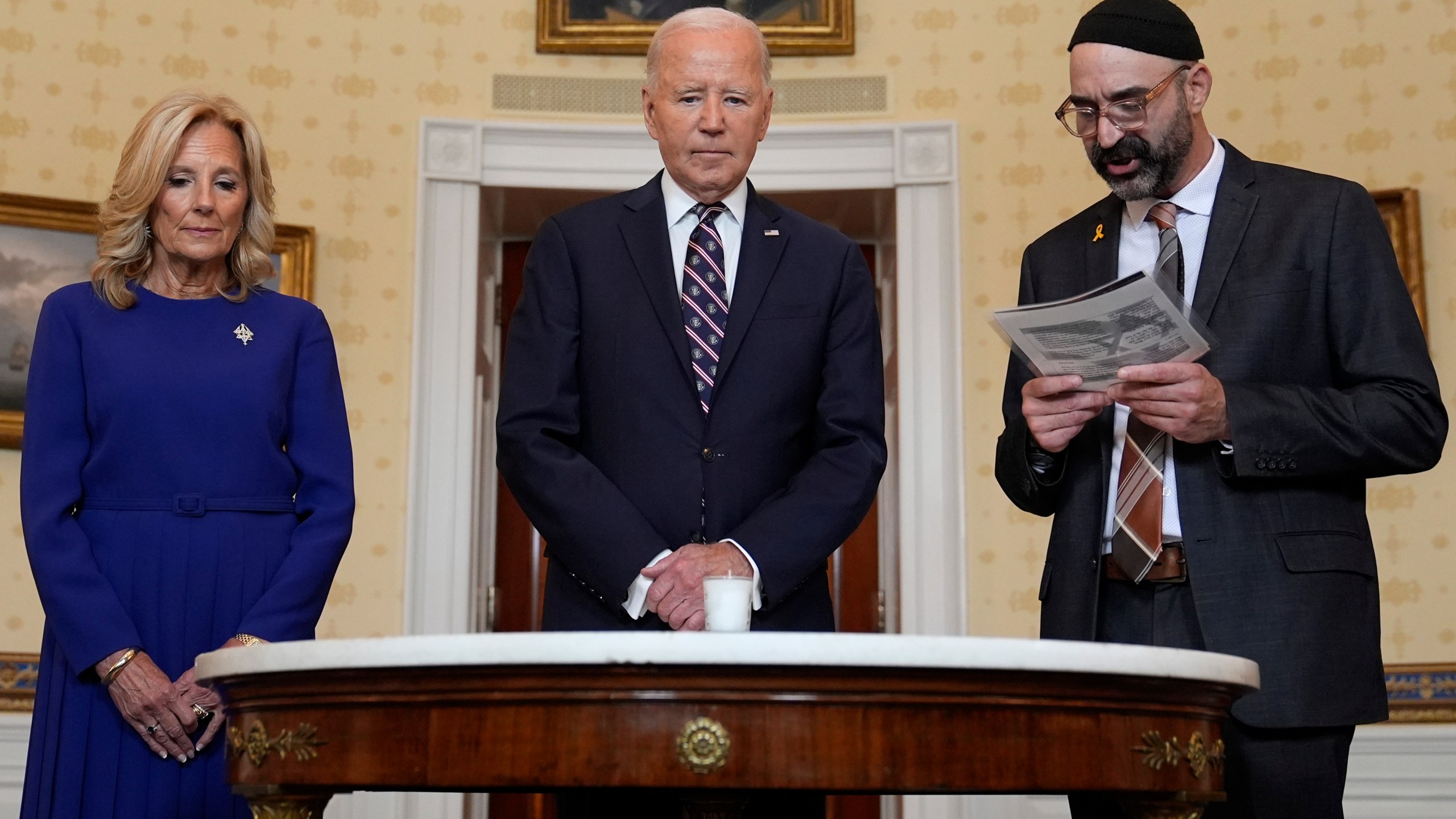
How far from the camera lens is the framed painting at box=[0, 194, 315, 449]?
4562 mm

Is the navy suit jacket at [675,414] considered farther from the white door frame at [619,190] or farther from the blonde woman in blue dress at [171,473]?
the white door frame at [619,190]

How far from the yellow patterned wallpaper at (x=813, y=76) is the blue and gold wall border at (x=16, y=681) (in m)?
0.05

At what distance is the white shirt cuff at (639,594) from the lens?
7.40ft

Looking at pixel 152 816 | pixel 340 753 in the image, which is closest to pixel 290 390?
pixel 152 816

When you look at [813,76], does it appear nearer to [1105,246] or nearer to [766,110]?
[766,110]

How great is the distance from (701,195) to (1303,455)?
1.10 m

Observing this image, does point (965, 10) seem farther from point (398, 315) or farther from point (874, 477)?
point (874, 477)

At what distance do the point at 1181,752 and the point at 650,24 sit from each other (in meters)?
4.10

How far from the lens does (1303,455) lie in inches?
89.7

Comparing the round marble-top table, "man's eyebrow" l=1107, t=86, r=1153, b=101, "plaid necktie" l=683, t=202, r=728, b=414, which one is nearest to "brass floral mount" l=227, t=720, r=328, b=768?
the round marble-top table

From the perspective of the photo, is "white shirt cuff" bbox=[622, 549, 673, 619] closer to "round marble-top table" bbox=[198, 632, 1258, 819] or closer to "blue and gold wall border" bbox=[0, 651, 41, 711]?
"round marble-top table" bbox=[198, 632, 1258, 819]

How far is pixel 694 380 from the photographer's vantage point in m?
2.51

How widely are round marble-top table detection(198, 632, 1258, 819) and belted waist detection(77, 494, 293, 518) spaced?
40.0 inches

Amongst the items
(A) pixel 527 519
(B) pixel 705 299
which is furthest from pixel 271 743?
(A) pixel 527 519
